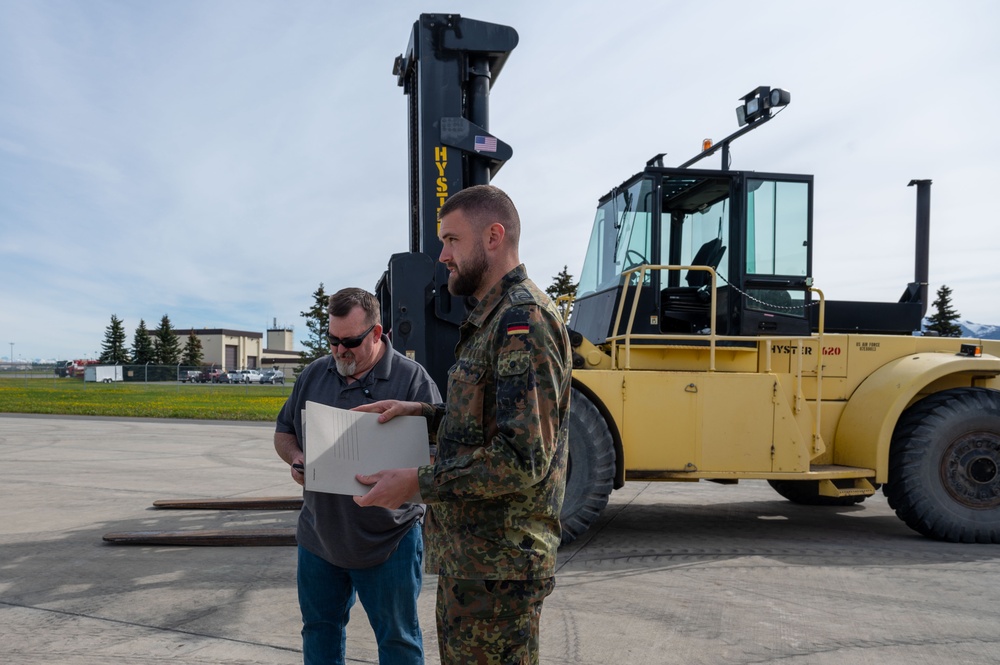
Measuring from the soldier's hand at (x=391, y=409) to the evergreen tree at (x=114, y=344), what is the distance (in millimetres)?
92102

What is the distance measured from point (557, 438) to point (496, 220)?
62 centimetres

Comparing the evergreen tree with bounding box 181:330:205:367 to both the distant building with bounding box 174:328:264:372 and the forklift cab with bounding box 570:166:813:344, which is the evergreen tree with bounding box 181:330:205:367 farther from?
the forklift cab with bounding box 570:166:813:344

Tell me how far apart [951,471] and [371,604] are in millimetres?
5477

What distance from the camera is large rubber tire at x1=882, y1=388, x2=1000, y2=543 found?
616 centimetres

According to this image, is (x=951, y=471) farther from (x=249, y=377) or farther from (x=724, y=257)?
(x=249, y=377)

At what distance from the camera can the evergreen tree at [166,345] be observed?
270 feet

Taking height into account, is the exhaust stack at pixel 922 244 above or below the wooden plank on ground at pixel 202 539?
above

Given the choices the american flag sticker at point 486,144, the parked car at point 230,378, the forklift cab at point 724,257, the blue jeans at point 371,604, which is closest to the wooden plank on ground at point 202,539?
the forklift cab at point 724,257

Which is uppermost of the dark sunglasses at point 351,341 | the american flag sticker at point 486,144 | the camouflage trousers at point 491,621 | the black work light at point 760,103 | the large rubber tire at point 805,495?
the black work light at point 760,103

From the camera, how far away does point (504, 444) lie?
1.82m

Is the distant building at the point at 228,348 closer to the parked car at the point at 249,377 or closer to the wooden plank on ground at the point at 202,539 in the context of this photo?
the parked car at the point at 249,377

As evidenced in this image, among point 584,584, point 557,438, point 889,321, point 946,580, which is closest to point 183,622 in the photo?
point 584,584

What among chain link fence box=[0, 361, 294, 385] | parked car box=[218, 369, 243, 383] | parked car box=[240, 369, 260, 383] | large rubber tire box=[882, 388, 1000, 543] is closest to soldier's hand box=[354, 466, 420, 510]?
large rubber tire box=[882, 388, 1000, 543]

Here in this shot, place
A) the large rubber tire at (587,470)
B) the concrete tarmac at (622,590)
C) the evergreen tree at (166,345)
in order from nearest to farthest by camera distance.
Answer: the concrete tarmac at (622,590) → the large rubber tire at (587,470) → the evergreen tree at (166,345)
